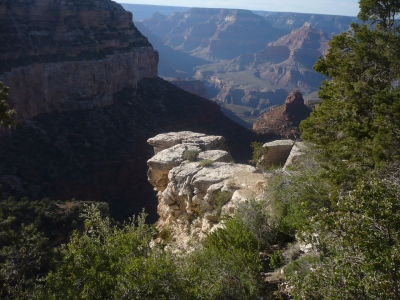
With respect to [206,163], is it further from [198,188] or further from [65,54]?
[65,54]

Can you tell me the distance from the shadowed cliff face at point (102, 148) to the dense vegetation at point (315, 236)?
18801 mm

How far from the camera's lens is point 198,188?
42.1 ft

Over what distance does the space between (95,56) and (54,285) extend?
34.9 meters

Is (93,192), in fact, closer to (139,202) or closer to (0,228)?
(139,202)

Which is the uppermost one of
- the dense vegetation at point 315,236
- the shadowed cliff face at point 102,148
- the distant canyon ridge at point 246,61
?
the dense vegetation at point 315,236

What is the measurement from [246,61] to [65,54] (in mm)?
125562

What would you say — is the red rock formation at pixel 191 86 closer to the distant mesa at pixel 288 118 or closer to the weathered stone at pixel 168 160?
the distant mesa at pixel 288 118

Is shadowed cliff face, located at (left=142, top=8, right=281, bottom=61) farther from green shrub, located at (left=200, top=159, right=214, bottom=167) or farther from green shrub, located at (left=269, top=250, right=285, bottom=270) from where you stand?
green shrub, located at (left=269, top=250, right=285, bottom=270)

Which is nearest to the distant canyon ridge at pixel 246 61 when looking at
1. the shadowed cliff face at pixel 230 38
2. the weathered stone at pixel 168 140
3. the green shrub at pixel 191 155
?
the shadowed cliff face at pixel 230 38

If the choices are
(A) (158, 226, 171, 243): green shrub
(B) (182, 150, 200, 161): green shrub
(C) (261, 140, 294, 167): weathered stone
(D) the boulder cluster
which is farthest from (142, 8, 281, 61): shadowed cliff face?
(A) (158, 226, 171, 243): green shrub

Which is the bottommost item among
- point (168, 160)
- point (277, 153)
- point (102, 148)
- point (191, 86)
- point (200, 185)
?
point (191, 86)

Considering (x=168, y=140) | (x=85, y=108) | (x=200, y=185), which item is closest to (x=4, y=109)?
(x=200, y=185)

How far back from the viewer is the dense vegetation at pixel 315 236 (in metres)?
4.60

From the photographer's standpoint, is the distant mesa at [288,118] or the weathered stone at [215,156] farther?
the distant mesa at [288,118]
